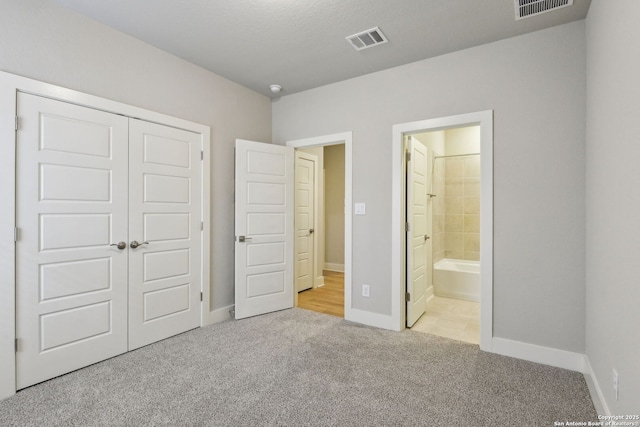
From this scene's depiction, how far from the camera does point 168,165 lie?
290cm

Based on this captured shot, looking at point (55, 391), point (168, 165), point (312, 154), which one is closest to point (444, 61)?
point (312, 154)

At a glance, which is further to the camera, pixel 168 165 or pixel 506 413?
pixel 168 165

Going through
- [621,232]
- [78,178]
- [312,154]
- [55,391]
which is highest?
[312,154]

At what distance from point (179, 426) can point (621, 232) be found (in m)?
2.55

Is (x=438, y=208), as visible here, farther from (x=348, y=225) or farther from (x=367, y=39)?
(x=367, y=39)

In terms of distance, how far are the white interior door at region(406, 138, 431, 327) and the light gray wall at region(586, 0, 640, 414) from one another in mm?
1431

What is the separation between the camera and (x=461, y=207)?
5211 millimetres

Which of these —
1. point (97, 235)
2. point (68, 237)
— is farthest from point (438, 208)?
point (68, 237)

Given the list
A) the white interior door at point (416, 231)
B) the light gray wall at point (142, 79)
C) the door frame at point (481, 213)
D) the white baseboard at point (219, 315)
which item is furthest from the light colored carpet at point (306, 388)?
the light gray wall at point (142, 79)

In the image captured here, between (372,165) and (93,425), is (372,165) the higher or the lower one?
the higher one

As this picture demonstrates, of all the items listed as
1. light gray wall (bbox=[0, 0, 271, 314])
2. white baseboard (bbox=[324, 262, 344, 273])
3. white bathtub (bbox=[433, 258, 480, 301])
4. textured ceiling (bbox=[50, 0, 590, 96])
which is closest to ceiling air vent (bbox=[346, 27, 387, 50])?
textured ceiling (bbox=[50, 0, 590, 96])

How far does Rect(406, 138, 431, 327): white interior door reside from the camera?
324cm

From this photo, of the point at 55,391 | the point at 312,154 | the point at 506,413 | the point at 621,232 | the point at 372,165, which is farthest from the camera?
the point at 312,154

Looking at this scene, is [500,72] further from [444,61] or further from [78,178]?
[78,178]
